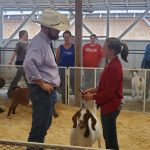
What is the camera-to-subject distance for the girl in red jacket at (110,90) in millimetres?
3938

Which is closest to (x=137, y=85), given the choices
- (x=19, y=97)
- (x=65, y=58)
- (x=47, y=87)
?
(x=65, y=58)

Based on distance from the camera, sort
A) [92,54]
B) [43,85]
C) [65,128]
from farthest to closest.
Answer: [92,54] < [65,128] < [43,85]

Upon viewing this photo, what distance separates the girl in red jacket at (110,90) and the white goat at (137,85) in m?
4.87

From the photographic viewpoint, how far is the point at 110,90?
3.94 m

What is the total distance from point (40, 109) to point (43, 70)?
0.40 m

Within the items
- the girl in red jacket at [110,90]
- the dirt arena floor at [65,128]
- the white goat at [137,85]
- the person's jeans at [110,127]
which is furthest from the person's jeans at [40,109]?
the white goat at [137,85]

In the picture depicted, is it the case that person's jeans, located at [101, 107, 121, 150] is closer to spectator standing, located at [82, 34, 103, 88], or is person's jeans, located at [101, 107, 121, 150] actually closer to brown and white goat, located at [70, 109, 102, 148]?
brown and white goat, located at [70, 109, 102, 148]

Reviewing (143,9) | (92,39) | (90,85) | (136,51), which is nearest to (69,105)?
(90,85)

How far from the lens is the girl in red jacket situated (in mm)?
3938

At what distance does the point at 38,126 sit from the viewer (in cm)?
393

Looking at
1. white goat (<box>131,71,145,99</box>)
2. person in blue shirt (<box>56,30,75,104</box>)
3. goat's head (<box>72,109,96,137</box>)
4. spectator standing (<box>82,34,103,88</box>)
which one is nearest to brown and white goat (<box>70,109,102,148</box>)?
goat's head (<box>72,109,96,137</box>)

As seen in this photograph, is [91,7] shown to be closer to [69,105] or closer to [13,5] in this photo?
[13,5]

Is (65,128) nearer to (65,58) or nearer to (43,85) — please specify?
(65,58)

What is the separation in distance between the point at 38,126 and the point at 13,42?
30.9 ft
